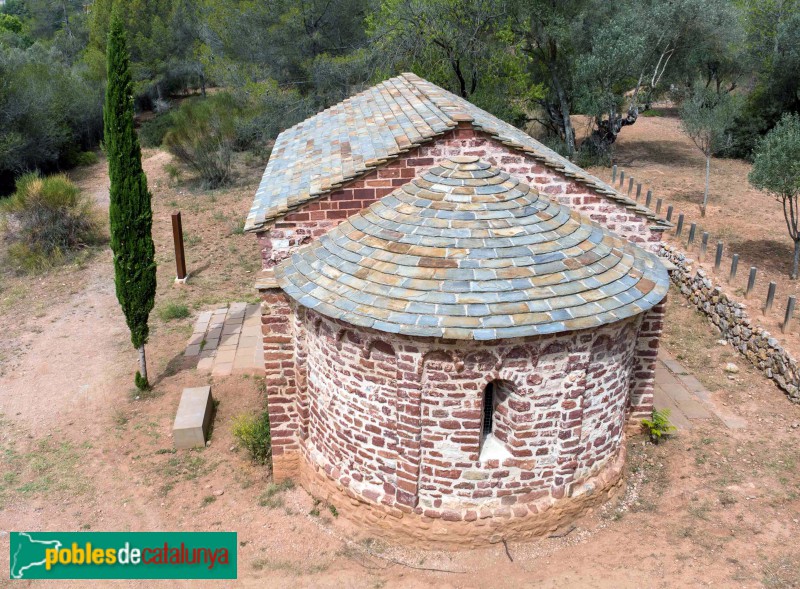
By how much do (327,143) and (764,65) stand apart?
2406 cm

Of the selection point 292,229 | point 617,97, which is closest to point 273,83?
point 617,97

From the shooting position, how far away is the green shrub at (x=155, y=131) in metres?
33.9

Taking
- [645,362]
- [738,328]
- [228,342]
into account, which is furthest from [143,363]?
[738,328]

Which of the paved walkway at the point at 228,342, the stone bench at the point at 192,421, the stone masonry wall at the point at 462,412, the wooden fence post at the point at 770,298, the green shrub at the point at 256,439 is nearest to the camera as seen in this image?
the stone masonry wall at the point at 462,412

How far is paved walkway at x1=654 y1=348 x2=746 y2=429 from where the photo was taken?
10.2 m

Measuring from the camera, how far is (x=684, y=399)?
35.5ft

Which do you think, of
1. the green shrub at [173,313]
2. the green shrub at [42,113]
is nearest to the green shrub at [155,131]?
the green shrub at [42,113]

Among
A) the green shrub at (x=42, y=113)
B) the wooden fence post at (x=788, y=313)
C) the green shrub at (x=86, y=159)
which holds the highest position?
the green shrub at (x=42, y=113)

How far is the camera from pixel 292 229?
8148 millimetres

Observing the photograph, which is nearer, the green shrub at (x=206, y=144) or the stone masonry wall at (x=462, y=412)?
the stone masonry wall at (x=462, y=412)

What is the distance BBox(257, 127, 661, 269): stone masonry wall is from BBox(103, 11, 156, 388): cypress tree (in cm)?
395

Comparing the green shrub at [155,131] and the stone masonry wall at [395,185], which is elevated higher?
the stone masonry wall at [395,185]

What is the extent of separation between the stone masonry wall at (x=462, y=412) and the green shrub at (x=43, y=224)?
13.4 meters

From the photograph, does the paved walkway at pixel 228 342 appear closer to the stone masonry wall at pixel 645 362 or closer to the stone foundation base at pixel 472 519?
the stone foundation base at pixel 472 519
